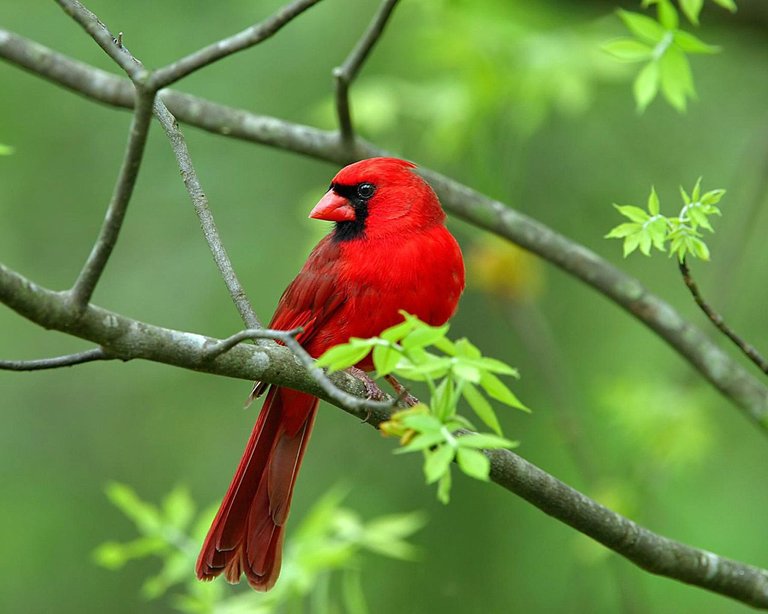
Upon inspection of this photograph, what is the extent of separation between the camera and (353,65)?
297 cm

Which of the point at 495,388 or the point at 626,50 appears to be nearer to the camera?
the point at 495,388

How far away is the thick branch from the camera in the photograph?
1.70 metres

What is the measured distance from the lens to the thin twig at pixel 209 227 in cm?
217

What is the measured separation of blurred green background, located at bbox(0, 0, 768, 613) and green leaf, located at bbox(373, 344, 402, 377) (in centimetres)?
268

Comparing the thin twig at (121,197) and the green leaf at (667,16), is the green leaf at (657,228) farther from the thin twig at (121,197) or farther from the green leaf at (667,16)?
the thin twig at (121,197)

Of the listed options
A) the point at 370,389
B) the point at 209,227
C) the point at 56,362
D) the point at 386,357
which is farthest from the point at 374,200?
the point at 386,357

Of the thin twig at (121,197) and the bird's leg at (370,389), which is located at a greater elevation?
the thin twig at (121,197)

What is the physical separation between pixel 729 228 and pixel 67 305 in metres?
3.66

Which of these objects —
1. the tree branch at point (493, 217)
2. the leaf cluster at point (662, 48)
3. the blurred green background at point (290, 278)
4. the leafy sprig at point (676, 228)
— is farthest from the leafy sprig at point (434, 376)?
the blurred green background at point (290, 278)

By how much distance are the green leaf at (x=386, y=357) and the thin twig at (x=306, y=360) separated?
0.05 meters

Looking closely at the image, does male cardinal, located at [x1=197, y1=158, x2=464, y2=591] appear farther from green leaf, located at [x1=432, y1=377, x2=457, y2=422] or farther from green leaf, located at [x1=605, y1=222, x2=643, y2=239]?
green leaf, located at [x1=432, y1=377, x2=457, y2=422]

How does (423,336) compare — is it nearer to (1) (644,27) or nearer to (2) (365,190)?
(1) (644,27)

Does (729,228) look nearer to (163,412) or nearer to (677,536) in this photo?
(677,536)

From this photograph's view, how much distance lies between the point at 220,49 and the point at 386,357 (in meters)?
0.64
